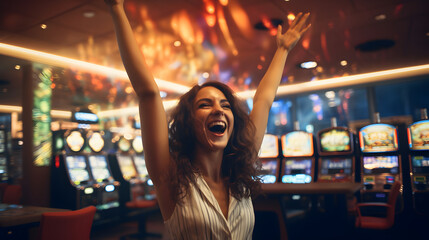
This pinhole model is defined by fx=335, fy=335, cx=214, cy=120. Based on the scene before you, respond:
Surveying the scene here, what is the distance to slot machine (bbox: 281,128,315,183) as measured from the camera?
580cm

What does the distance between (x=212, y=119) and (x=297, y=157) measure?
5217 mm

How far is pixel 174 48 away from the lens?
550 cm

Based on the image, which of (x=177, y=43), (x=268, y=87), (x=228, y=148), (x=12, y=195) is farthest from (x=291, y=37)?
(x=12, y=195)

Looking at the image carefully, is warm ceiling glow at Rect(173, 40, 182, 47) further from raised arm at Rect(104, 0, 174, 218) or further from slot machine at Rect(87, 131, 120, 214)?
raised arm at Rect(104, 0, 174, 218)

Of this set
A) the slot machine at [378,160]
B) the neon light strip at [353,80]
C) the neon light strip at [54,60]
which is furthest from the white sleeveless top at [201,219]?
the neon light strip at [353,80]

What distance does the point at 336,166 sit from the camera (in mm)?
5602

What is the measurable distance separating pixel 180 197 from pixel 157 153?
0.14 m

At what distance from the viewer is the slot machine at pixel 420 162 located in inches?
191

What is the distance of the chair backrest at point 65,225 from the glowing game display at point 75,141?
3634 mm

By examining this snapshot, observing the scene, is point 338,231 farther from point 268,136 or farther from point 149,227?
point 149,227

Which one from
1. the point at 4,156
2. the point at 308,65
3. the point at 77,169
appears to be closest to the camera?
the point at 77,169

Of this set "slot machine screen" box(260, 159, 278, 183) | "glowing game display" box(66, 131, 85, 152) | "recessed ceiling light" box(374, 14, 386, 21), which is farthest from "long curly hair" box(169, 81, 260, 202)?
"glowing game display" box(66, 131, 85, 152)

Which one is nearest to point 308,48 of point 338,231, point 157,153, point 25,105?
point 338,231

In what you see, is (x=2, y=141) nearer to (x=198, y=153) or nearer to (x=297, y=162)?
(x=297, y=162)
